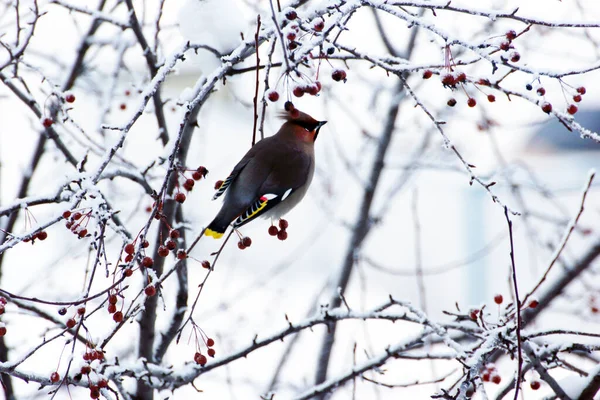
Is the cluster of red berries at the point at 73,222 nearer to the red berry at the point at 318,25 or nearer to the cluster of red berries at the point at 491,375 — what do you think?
the red berry at the point at 318,25

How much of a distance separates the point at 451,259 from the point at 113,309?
28.2ft

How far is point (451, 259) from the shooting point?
9.97m

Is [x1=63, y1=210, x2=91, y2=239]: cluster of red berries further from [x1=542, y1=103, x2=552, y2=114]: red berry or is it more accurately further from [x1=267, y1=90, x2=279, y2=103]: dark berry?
[x1=542, y1=103, x2=552, y2=114]: red berry

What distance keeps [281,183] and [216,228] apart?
0.38m

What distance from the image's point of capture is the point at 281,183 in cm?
301

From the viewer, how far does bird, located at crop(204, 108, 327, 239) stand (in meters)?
2.86

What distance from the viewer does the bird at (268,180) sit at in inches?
112

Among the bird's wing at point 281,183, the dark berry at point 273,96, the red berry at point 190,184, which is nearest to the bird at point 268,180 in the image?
the bird's wing at point 281,183

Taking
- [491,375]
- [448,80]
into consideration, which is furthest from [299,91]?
[491,375]

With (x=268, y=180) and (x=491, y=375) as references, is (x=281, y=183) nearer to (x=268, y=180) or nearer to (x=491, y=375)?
(x=268, y=180)

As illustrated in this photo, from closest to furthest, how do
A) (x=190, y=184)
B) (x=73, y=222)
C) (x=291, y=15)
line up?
(x=291, y=15) < (x=73, y=222) < (x=190, y=184)

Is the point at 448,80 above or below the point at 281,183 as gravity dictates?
below

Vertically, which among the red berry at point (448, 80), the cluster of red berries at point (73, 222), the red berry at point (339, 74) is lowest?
the cluster of red berries at point (73, 222)

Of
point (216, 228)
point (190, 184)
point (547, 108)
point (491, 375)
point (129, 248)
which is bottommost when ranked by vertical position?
point (491, 375)
